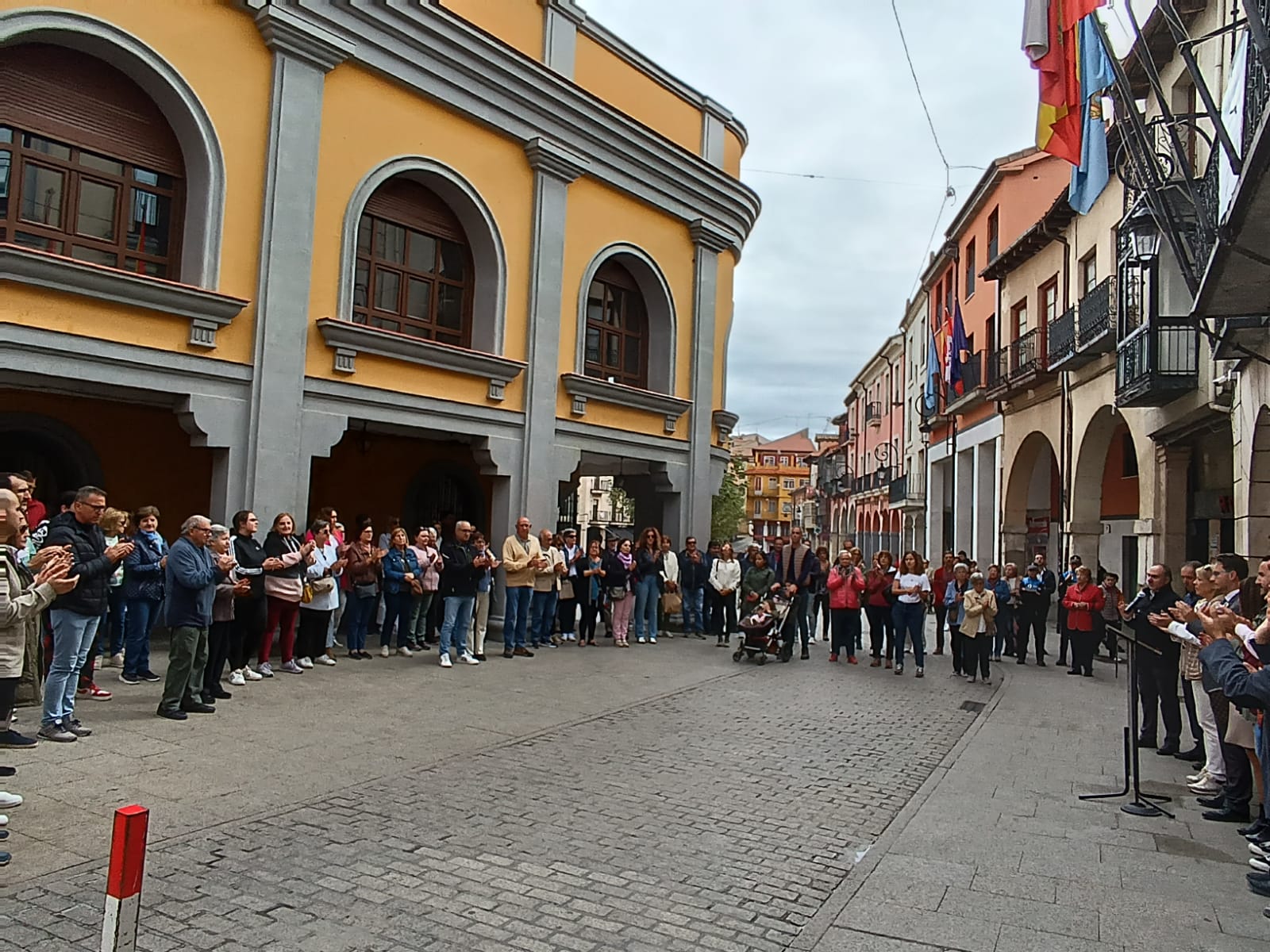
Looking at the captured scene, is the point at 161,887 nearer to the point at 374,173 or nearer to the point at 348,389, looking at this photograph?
the point at 348,389

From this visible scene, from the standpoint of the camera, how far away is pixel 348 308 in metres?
12.8

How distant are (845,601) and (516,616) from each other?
195 inches

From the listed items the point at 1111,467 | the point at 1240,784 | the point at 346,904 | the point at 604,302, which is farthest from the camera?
the point at 1111,467

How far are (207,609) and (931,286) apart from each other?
3237 cm

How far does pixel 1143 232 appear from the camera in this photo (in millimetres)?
13750

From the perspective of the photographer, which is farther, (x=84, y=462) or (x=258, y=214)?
(x=84, y=462)

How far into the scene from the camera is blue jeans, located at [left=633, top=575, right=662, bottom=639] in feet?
53.1

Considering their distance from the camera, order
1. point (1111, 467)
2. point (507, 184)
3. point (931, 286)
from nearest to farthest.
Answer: point (507, 184) → point (1111, 467) → point (931, 286)

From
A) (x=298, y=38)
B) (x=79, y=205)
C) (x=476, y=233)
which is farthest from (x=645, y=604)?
(x=79, y=205)

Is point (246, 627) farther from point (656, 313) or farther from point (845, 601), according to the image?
point (656, 313)

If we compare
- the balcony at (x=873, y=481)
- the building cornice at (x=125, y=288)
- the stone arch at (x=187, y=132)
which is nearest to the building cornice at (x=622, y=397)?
the building cornice at (x=125, y=288)

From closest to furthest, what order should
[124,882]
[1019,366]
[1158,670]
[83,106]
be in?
[124,882], [1158,670], [83,106], [1019,366]

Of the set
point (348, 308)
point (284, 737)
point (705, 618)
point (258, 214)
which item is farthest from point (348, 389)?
point (705, 618)

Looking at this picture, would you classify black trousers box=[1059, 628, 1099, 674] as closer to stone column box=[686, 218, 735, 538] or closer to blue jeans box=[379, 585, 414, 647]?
stone column box=[686, 218, 735, 538]
